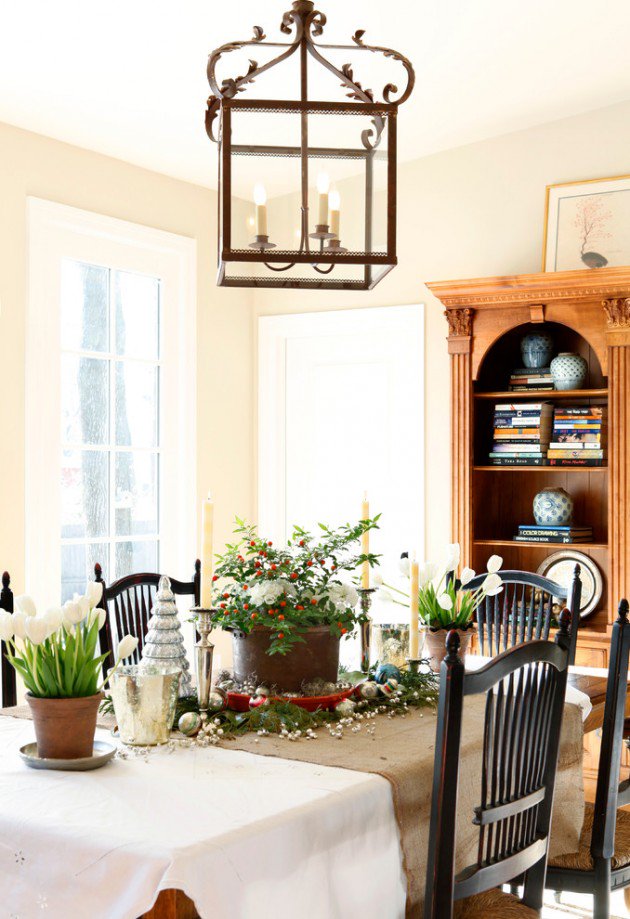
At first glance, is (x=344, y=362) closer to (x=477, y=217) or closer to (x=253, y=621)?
(x=477, y=217)

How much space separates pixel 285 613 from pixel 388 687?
36 centimetres

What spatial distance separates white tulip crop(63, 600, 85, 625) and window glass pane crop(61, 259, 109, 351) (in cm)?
238

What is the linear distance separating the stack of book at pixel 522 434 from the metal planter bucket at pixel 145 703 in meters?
2.65

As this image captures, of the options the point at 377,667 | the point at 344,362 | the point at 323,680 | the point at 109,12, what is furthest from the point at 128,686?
the point at 344,362

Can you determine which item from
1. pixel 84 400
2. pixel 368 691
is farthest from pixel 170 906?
pixel 84 400

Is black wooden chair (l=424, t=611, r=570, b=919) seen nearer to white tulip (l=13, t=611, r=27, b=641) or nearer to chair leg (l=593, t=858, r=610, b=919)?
chair leg (l=593, t=858, r=610, b=919)

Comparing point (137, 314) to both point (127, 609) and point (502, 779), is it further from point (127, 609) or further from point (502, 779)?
point (502, 779)

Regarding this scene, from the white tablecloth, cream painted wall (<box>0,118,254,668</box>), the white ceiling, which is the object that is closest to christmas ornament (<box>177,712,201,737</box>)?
the white tablecloth

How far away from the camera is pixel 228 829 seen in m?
1.61

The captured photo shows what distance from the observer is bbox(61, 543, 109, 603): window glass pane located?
13.8 ft

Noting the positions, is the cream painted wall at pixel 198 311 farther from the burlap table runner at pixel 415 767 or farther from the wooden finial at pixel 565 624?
the wooden finial at pixel 565 624

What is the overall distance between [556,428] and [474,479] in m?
0.43

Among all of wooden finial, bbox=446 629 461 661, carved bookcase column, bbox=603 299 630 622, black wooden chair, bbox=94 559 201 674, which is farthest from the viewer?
carved bookcase column, bbox=603 299 630 622

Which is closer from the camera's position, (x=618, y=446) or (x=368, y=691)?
(x=368, y=691)
